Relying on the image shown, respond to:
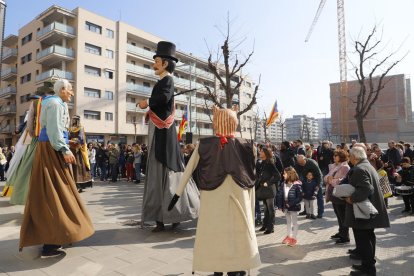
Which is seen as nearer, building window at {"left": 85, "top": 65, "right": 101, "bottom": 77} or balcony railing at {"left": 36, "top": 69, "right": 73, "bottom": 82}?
balcony railing at {"left": 36, "top": 69, "right": 73, "bottom": 82}

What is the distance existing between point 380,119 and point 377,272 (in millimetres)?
79532

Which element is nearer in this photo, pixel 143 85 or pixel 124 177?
pixel 124 177

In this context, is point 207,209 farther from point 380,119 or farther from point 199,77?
point 380,119

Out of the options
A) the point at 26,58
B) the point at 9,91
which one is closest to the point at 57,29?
the point at 26,58

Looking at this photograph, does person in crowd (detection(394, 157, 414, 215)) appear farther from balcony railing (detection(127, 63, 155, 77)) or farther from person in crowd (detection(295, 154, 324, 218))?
balcony railing (detection(127, 63, 155, 77))

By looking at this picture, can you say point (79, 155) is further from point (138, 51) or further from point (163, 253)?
point (138, 51)

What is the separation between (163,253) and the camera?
4.27 m

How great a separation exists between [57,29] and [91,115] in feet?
31.5

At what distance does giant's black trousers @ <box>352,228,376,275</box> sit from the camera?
148 inches

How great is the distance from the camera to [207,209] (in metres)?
3.31

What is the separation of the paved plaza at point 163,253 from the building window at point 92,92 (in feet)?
101

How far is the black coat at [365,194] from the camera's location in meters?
3.92

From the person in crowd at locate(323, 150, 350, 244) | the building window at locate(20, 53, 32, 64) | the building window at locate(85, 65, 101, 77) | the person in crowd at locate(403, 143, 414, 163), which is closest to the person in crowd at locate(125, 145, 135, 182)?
the person in crowd at locate(323, 150, 350, 244)

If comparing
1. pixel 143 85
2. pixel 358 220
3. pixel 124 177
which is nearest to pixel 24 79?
pixel 143 85
